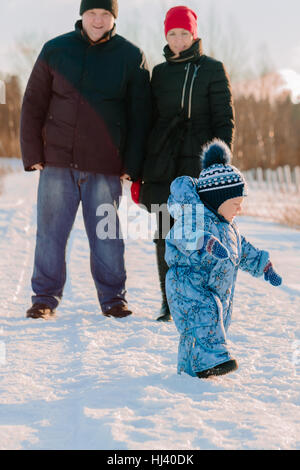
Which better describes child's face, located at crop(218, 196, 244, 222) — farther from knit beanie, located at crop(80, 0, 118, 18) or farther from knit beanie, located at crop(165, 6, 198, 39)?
knit beanie, located at crop(80, 0, 118, 18)

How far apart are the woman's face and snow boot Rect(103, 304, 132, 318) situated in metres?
1.51

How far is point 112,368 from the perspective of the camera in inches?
108

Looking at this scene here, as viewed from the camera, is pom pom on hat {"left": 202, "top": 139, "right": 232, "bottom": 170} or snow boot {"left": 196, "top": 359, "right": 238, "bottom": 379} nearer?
snow boot {"left": 196, "top": 359, "right": 238, "bottom": 379}

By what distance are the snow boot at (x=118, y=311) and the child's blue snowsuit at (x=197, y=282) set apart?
112cm

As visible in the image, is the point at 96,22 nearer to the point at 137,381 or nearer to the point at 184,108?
the point at 184,108

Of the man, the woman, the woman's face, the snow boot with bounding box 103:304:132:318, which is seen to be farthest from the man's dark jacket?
the snow boot with bounding box 103:304:132:318

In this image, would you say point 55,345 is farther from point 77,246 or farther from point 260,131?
point 260,131

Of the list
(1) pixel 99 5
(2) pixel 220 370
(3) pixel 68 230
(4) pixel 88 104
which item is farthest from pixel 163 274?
(1) pixel 99 5

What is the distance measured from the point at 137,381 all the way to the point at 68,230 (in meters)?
1.48

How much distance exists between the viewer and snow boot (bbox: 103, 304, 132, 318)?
3.73 m

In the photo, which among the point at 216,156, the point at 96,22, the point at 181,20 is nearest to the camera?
the point at 216,156

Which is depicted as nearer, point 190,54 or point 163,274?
point 190,54

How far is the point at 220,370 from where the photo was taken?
101 inches

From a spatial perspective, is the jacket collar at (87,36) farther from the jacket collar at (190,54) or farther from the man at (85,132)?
the jacket collar at (190,54)
